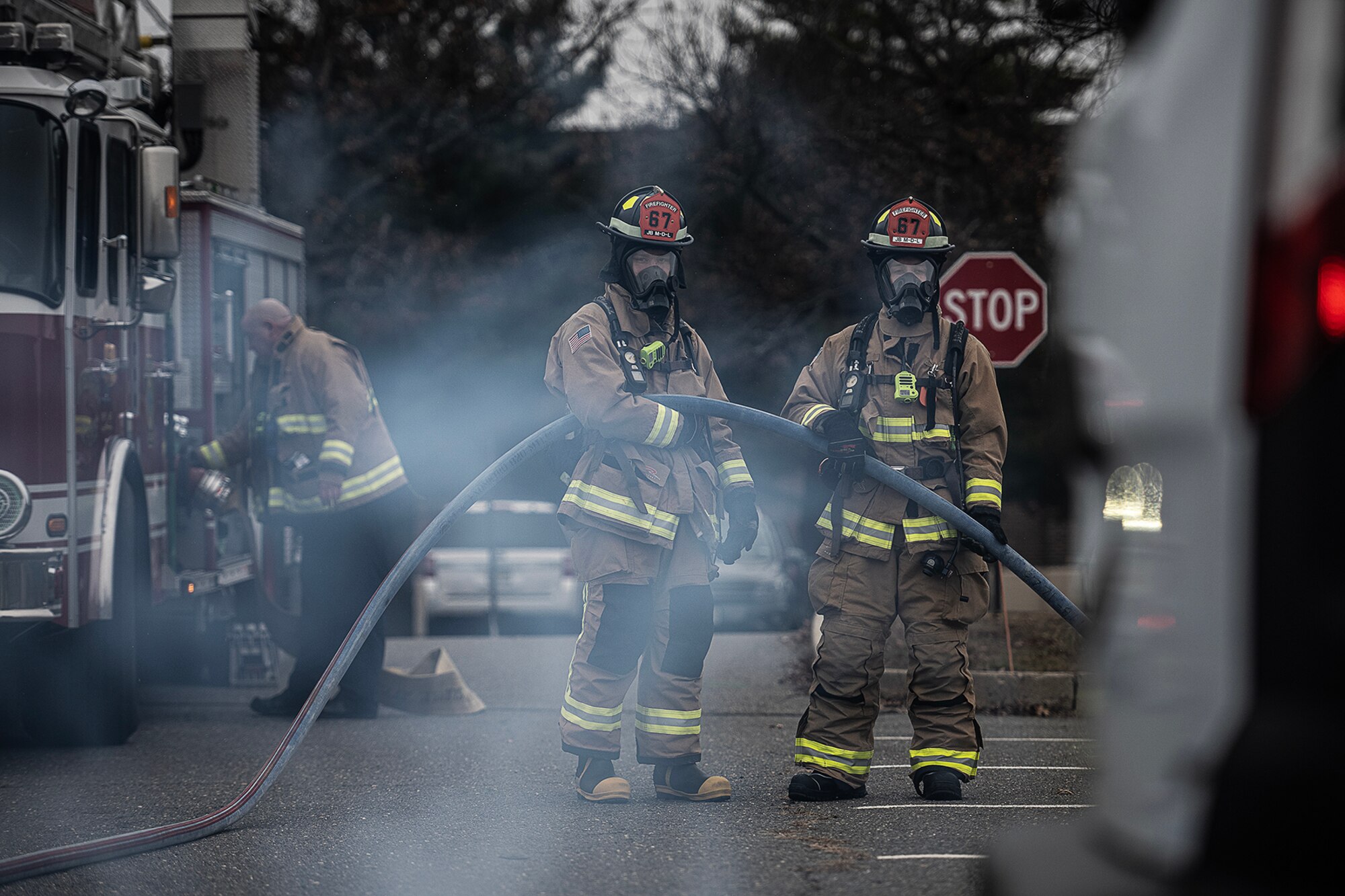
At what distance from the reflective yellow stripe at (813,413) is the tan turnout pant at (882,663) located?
0.49 meters

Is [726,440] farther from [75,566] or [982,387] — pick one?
[75,566]

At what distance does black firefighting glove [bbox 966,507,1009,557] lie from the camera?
5137mm

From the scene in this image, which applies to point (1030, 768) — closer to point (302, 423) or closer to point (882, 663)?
point (882, 663)

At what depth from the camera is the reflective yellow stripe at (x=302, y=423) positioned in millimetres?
7617

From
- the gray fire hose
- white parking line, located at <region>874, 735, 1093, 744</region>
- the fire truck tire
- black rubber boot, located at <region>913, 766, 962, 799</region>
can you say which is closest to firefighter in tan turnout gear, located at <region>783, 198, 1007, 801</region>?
black rubber boot, located at <region>913, 766, 962, 799</region>

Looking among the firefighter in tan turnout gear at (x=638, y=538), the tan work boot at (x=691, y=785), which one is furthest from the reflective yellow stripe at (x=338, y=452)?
the tan work boot at (x=691, y=785)

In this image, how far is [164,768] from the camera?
6.19 metres

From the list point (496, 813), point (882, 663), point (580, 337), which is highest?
point (580, 337)

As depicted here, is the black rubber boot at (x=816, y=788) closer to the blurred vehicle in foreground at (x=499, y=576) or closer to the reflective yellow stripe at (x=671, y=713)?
the reflective yellow stripe at (x=671, y=713)

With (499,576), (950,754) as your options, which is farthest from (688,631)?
(499,576)

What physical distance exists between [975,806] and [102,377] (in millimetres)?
4039

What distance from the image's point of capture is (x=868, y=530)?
5293 millimetres

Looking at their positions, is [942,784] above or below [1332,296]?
below

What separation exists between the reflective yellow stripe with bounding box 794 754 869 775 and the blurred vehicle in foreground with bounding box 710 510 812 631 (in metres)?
8.40
